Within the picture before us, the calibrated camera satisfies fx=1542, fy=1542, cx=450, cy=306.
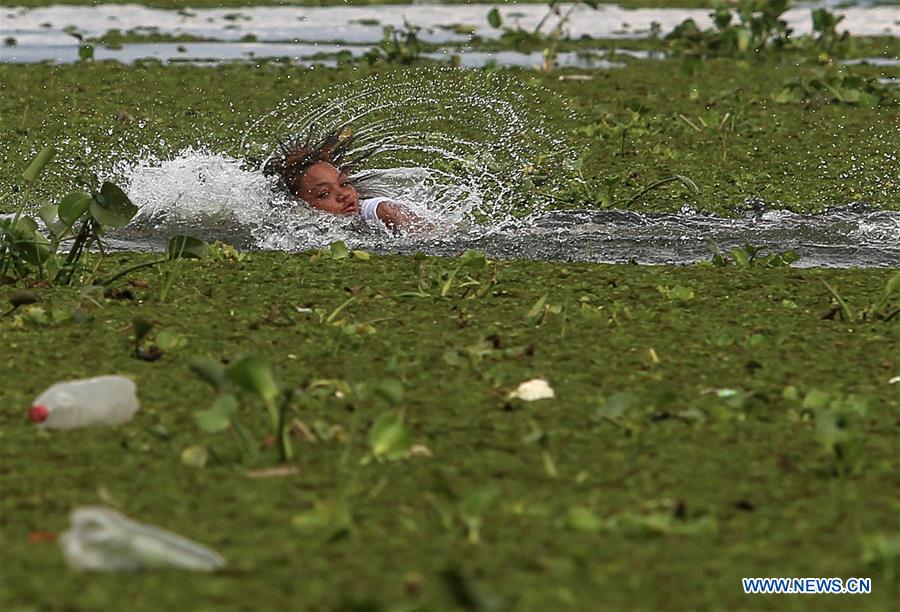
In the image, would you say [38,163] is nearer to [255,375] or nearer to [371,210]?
[255,375]

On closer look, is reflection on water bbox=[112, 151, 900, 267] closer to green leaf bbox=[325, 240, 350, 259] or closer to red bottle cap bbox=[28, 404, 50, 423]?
green leaf bbox=[325, 240, 350, 259]

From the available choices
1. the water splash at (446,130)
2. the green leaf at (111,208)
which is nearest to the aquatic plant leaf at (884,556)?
the green leaf at (111,208)

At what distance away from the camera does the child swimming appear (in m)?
6.41

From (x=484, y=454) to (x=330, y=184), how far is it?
3.85 meters

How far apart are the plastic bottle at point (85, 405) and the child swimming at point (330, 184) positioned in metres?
3.13

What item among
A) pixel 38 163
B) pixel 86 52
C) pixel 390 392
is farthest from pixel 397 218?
pixel 86 52

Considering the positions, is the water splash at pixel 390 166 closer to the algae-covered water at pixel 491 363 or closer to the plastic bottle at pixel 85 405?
the algae-covered water at pixel 491 363

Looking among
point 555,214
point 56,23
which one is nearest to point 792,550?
point 555,214

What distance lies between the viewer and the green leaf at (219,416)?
2.96 metres

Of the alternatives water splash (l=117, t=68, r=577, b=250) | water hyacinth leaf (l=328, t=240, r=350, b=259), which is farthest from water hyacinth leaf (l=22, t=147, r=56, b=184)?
water splash (l=117, t=68, r=577, b=250)

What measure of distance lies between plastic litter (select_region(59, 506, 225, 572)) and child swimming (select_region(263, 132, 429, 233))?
13.1ft

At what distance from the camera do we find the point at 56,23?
42.0ft

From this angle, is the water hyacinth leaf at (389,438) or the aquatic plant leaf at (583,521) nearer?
the aquatic plant leaf at (583,521)

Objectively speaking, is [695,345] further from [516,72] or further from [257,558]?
[516,72]
